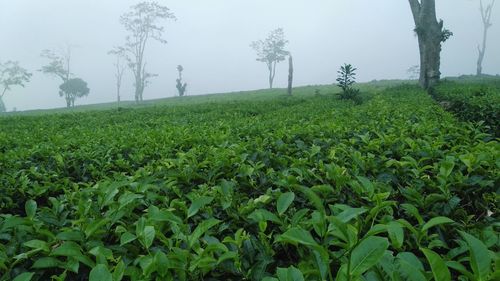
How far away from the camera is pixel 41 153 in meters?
4.21

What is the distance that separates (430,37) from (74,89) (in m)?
67.8

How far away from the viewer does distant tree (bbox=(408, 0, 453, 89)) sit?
57.9ft

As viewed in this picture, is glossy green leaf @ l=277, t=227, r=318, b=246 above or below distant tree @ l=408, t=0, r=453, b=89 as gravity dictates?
below

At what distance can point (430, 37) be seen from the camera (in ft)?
58.3

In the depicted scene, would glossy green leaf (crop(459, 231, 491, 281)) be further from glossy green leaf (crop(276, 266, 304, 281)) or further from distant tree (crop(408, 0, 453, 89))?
distant tree (crop(408, 0, 453, 89))

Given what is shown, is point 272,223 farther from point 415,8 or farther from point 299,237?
point 415,8

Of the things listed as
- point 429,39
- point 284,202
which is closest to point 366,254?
point 284,202

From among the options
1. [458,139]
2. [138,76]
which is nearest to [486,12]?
[138,76]

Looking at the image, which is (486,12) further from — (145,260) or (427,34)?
(145,260)

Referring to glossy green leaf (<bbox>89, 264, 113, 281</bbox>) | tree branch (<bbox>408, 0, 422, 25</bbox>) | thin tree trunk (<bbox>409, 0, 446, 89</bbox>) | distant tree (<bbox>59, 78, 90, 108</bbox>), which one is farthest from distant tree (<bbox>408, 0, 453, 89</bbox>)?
distant tree (<bbox>59, 78, 90, 108</bbox>)

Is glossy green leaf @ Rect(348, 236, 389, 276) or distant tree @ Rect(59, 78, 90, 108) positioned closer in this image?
glossy green leaf @ Rect(348, 236, 389, 276)

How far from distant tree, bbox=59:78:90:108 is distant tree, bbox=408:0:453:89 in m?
64.1

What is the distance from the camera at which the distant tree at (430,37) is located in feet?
57.9

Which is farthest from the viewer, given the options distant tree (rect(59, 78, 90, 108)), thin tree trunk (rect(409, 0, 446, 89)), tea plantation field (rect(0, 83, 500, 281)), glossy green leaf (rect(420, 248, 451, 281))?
distant tree (rect(59, 78, 90, 108))
